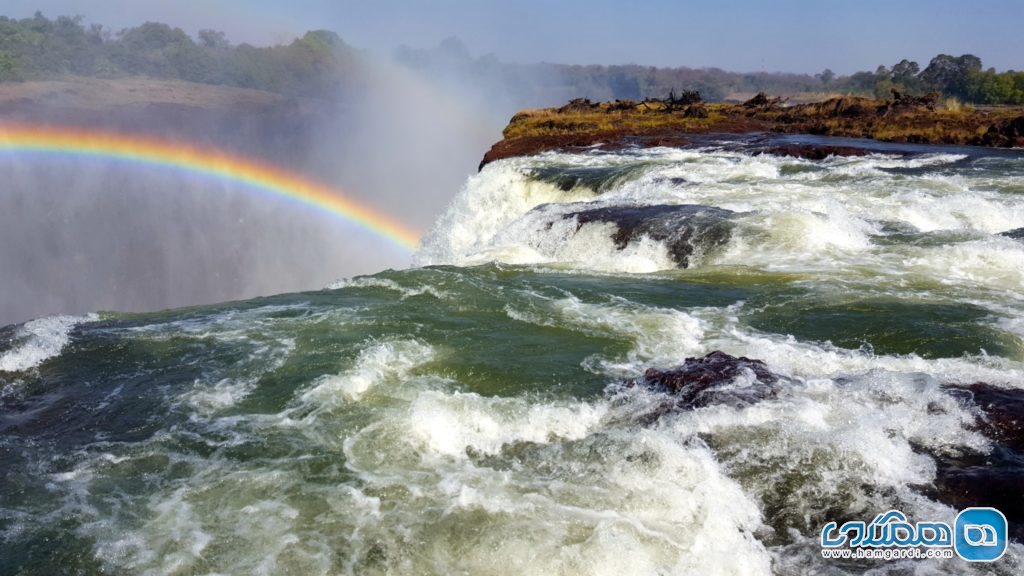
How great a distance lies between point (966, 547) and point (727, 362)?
2.49m

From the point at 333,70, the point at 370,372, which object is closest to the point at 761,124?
the point at 370,372

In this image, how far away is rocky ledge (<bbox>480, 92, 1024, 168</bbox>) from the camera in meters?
25.0

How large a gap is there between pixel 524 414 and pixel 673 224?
7.03 m

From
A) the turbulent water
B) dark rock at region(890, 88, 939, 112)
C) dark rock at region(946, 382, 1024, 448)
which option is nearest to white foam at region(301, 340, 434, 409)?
the turbulent water

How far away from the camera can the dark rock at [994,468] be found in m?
4.28

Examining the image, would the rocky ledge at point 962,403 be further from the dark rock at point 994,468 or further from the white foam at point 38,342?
the white foam at point 38,342

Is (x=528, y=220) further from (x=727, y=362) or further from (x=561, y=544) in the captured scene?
(x=561, y=544)

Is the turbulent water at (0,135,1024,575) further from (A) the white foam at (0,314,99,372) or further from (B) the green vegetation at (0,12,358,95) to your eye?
(B) the green vegetation at (0,12,358,95)

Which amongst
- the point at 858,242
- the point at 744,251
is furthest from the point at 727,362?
the point at 858,242

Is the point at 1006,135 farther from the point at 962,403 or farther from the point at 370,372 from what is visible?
the point at 370,372

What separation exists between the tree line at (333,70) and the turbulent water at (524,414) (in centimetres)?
5314

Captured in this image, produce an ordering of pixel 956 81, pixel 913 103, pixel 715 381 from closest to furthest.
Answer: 1. pixel 715 381
2. pixel 913 103
3. pixel 956 81

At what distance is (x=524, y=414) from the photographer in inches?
241

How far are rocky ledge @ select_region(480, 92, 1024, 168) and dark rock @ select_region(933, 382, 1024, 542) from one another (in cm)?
1670
